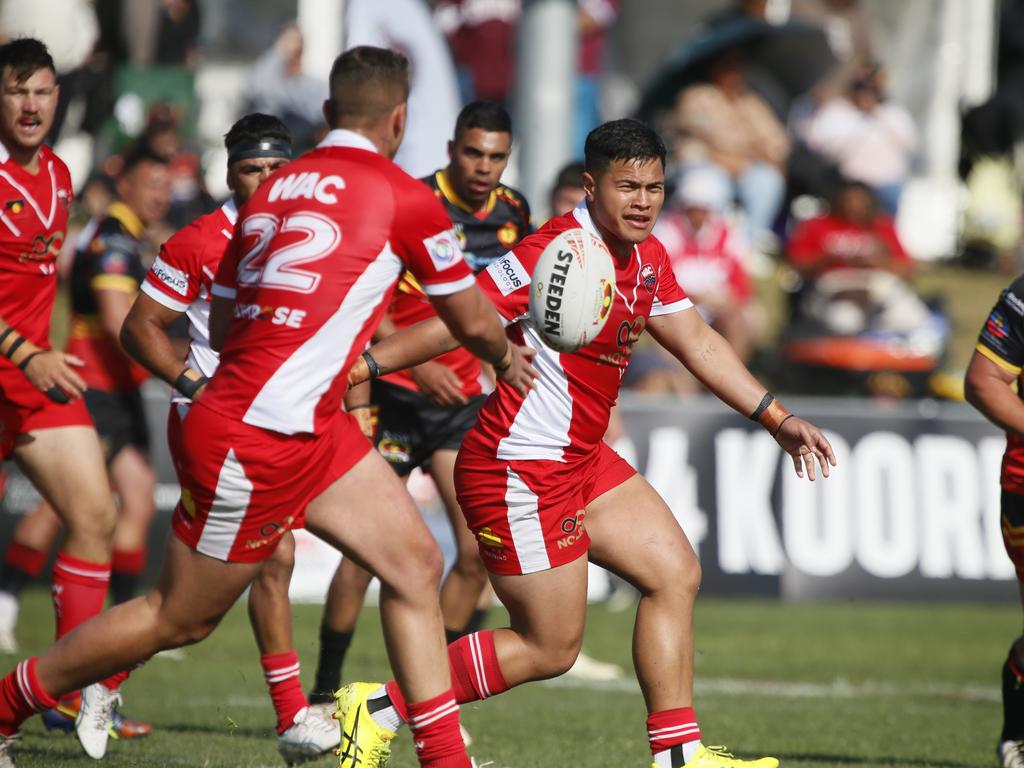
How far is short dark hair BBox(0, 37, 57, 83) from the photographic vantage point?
648 centimetres

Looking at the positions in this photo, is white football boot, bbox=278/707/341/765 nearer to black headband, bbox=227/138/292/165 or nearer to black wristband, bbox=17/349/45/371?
black wristband, bbox=17/349/45/371

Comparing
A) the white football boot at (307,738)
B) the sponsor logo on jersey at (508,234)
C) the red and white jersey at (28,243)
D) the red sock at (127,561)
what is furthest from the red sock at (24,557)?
the sponsor logo on jersey at (508,234)

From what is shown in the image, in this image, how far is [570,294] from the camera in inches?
201

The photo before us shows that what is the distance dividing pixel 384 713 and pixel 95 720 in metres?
1.56

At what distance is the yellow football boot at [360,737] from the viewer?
5.57 metres

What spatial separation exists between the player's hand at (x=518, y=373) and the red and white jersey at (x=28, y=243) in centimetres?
244

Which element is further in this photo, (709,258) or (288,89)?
(288,89)

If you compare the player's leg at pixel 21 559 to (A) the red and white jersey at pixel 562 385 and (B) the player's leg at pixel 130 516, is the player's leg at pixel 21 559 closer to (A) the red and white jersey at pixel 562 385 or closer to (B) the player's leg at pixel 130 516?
(B) the player's leg at pixel 130 516

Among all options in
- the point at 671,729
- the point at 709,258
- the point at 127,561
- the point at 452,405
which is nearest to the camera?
the point at 671,729

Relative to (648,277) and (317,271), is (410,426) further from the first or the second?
(317,271)

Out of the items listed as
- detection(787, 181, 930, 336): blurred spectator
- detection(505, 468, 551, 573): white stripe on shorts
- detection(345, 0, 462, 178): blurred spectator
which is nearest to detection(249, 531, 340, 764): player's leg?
detection(505, 468, 551, 573): white stripe on shorts

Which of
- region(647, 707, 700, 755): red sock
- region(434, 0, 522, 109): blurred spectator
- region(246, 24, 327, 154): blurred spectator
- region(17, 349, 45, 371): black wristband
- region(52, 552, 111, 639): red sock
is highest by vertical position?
region(434, 0, 522, 109): blurred spectator

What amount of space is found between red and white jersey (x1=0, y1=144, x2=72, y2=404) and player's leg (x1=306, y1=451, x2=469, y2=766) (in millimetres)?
1849

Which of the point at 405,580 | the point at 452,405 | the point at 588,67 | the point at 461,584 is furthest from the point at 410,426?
the point at 588,67
